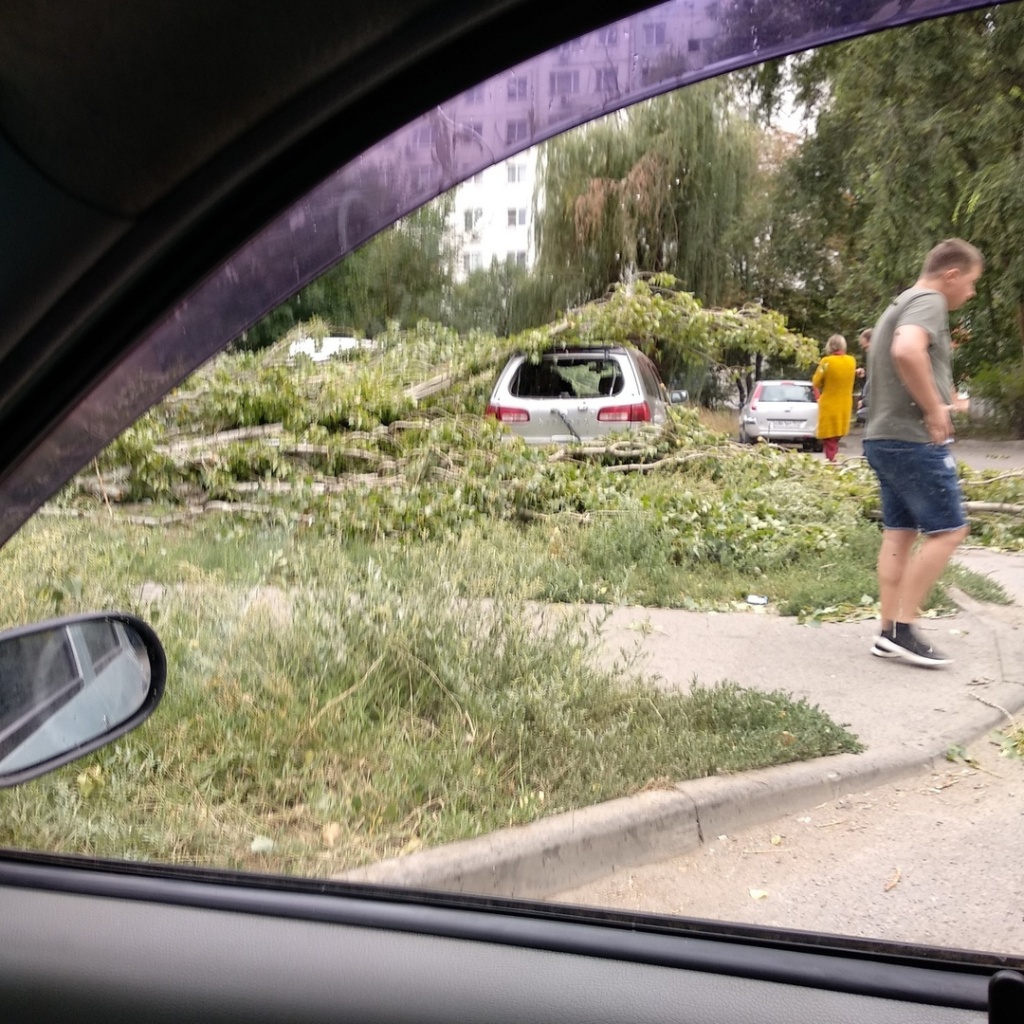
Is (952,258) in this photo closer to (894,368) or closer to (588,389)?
(894,368)

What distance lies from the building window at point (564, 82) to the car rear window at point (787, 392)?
114 cm

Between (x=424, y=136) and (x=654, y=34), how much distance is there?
1.22 ft

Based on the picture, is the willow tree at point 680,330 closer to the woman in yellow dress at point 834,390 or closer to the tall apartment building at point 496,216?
the woman in yellow dress at point 834,390

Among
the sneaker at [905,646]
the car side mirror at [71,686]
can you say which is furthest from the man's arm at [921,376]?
the car side mirror at [71,686]

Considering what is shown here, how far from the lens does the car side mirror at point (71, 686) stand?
161 cm

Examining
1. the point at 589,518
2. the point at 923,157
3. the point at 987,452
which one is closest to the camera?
the point at 923,157

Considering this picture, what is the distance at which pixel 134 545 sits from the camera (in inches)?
128

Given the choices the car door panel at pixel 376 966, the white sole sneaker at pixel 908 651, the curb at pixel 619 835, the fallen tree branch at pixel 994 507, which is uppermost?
the fallen tree branch at pixel 994 507

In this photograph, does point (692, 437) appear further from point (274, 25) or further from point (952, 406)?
point (274, 25)

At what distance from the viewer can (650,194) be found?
6.75ft

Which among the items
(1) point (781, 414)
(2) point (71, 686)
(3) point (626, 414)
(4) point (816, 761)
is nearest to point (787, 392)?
(1) point (781, 414)

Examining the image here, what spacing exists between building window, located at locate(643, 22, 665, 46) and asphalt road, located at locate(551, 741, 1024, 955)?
59.2 inches

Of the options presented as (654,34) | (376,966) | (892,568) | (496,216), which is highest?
(654,34)

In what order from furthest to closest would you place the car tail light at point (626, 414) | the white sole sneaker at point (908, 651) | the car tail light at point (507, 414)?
the car tail light at point (507, 414) → the car tail light at point (626, 414) → the white sole sneaker at point (908, 651)
